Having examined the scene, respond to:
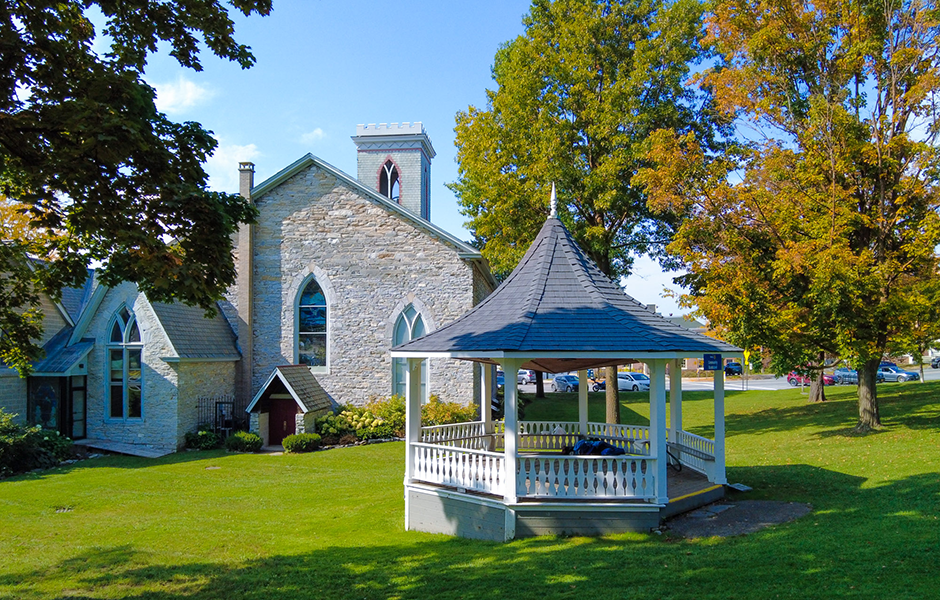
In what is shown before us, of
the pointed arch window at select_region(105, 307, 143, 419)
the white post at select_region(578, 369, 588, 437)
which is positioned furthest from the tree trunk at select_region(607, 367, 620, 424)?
the pointed arch window at select_region(105, 307, 143, 419)

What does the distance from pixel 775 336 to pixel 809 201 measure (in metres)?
3.99

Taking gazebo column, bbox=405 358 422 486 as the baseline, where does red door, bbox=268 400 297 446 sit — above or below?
below

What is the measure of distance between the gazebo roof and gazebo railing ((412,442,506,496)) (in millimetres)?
1672

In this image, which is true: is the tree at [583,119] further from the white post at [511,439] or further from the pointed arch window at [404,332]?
the white post at [511,439]

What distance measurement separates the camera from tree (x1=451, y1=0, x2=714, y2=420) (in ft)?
72.5

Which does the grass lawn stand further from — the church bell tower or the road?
the road

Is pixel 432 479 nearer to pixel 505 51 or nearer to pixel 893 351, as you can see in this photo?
A: pixel 893 351

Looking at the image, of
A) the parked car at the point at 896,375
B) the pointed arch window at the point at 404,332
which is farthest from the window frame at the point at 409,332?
the parked car at the point at 896,375

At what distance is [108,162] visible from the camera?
6715 millimetres

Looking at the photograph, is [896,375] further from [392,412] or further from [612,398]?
[392,412]

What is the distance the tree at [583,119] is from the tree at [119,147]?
15462 mm

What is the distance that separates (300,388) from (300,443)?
2156 mm

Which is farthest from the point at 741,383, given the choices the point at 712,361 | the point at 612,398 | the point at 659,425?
the point at 659,425

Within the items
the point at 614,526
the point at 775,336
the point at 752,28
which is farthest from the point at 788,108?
the point at 614,526
